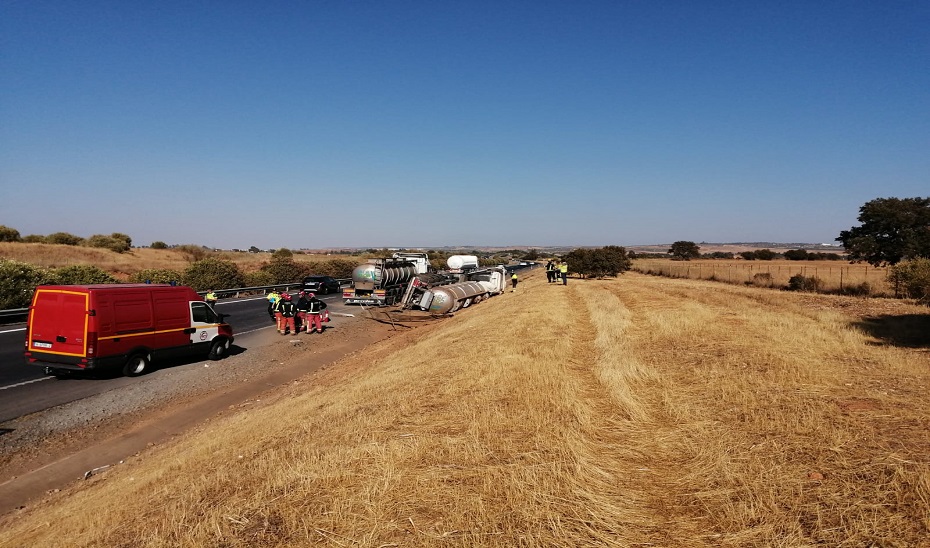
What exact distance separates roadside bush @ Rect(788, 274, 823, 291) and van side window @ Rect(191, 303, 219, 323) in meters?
34.3

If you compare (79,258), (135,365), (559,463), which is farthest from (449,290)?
(79,258)

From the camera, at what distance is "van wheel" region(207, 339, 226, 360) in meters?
17.3

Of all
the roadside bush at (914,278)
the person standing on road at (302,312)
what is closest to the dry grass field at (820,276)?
the roadside bush at (914,278)

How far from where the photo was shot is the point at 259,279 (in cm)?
4441

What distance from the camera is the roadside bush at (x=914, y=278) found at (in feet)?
62.1

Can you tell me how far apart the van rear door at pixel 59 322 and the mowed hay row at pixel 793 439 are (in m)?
14.3

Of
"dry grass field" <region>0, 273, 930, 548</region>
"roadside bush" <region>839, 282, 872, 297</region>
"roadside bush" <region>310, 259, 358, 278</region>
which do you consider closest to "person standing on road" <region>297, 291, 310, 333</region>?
"dry grass field" <region>0, 273, 930, 548</region>

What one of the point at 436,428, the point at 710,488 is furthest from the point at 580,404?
the point at 710,488

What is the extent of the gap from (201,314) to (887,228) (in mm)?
44770

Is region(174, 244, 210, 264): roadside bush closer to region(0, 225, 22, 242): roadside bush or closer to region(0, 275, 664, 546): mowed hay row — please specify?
region(0, 225, 22, 242): roadside bush

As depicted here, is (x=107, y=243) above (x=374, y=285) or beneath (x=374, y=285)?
above

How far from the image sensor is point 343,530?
4406 mm

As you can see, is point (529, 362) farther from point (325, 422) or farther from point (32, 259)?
point (32, 259)

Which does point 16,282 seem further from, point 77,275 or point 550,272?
point 550,272
